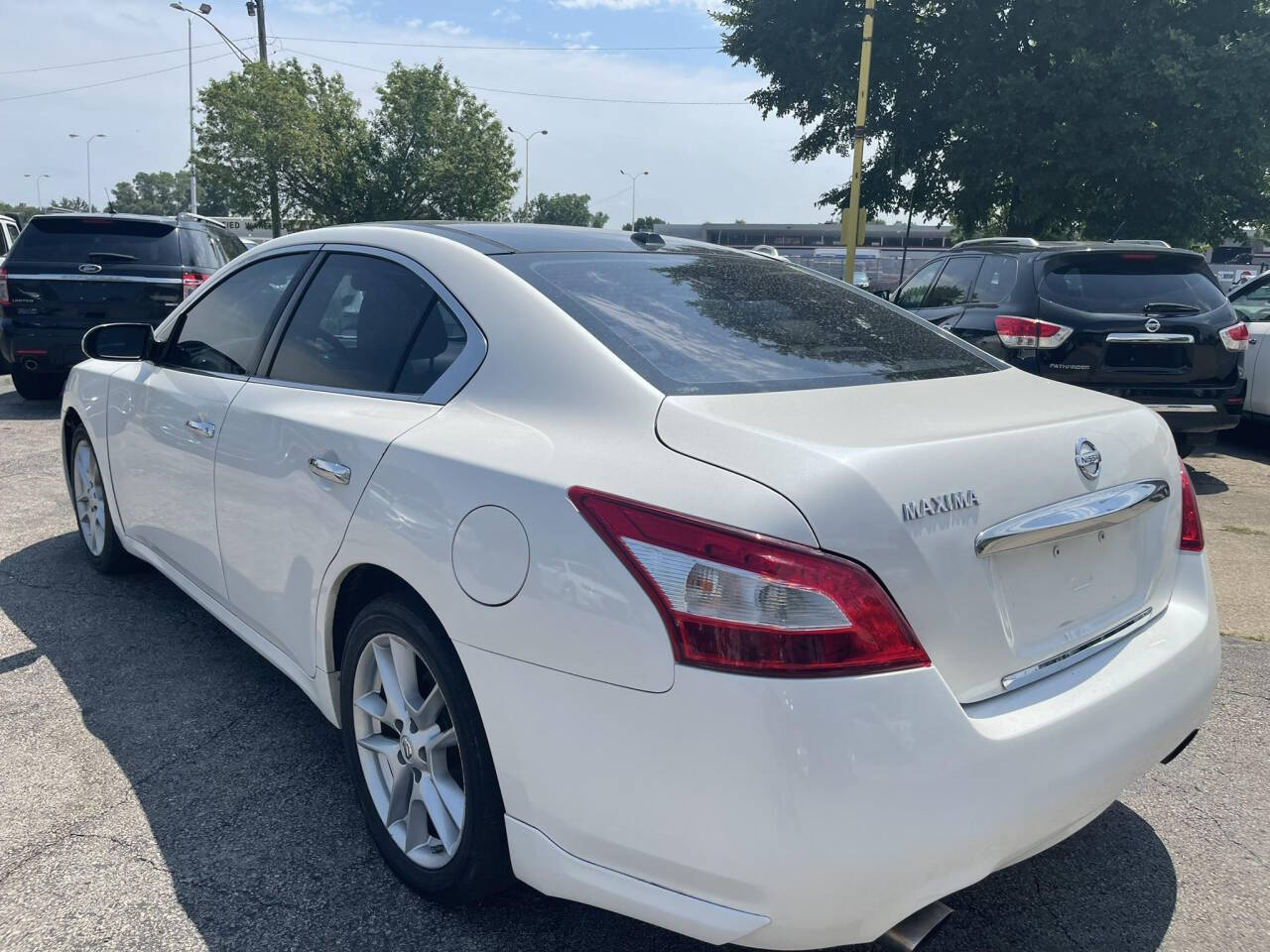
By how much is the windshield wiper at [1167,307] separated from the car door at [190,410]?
5792 millimetres

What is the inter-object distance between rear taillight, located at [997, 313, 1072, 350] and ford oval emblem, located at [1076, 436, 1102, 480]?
16.4ft

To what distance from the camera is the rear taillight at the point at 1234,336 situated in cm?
685

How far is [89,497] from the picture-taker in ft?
15.9

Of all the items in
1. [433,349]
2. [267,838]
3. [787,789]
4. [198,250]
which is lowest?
[267,838]

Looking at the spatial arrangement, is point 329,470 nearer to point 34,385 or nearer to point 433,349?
point 433,349

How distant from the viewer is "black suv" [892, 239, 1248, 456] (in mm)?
6758

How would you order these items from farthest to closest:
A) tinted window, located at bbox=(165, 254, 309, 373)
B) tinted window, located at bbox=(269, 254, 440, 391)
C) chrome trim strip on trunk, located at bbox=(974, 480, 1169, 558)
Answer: tinted window, located at bbox=(165, 254, 309, 373), tinted window, located at bbox=(269, 254, 440, 391), chrome trim strip on trunk, located at bbox=(974, 480, 1169, 558)

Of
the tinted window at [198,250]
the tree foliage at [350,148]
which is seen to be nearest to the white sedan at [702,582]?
the tinted window at [198,250]

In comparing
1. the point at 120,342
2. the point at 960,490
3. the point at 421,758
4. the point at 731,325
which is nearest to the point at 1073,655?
the point at 960,490

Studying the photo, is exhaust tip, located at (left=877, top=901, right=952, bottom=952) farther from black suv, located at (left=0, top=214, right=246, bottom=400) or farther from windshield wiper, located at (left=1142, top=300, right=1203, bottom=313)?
black suv, located at (left=0, top=214, right=246, bottom=400)

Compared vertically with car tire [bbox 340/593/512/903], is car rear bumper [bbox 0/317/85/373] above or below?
above

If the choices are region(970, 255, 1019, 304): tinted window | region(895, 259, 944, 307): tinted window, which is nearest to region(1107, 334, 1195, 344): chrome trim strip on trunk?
region(970, 255, 1019, 304): tinted window

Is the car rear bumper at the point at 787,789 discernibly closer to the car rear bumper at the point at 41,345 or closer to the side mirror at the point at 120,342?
the side mirror at the point at 120,342

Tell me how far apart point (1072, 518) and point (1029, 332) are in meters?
5.25
